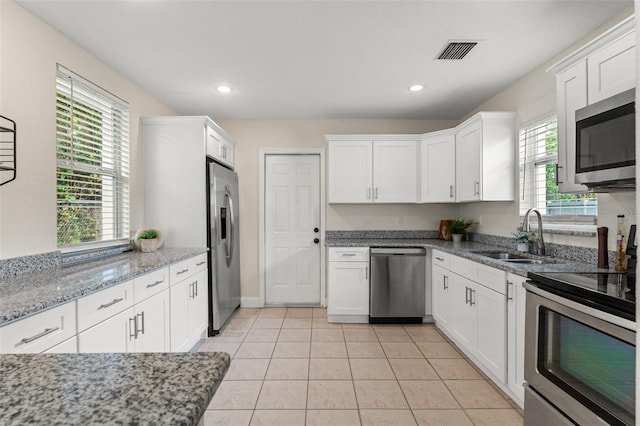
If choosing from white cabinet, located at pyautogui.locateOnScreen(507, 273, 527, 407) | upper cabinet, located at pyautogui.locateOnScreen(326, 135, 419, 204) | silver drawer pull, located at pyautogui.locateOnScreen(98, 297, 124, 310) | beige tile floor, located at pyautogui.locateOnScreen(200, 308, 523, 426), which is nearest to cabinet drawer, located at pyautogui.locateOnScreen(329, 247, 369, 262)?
upper cabinet, located at pyautogui.locateOnScreen(326, 135, 419, 204)

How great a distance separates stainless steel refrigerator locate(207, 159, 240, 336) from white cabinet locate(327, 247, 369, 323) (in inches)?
44.9

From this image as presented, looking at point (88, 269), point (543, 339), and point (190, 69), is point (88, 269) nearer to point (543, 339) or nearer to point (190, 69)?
point (190, 69)

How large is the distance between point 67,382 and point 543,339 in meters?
1.92

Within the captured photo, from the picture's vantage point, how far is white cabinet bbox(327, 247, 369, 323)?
3.74 metres

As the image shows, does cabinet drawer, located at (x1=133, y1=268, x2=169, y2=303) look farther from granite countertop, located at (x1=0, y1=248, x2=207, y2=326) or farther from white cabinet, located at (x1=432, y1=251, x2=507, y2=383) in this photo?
white cabinet, located at (x1=432, y1=251, x2=507, y2=383)

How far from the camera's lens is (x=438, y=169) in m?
3.87

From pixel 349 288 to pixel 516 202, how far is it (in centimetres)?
187

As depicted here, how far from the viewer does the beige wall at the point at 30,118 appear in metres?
1.88

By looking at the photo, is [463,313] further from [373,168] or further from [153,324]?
[153,324]

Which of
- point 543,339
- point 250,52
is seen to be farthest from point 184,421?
point 250,52

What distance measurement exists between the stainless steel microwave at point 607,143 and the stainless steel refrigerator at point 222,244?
290cm

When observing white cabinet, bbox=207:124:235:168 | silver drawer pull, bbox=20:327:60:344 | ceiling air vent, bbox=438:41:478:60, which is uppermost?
ceiling air vent, bbox=438:41:478:60

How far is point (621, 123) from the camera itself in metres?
1.61

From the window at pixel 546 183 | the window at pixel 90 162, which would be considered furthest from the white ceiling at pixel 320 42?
the window at pixel 546 183
